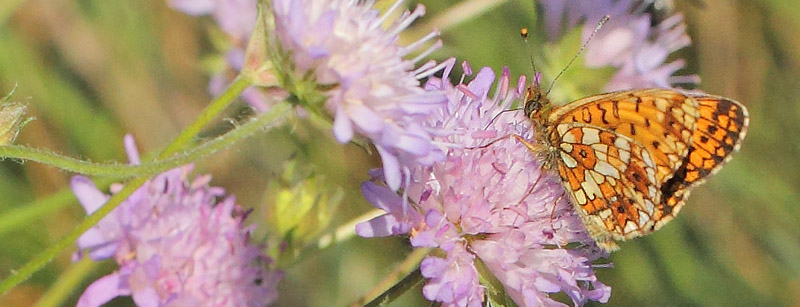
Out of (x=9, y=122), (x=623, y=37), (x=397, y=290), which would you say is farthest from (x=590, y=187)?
(x=9, y=122)

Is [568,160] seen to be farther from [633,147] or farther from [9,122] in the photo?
[9,122]

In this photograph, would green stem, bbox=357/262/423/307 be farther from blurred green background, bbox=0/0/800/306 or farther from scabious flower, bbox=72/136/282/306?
blurred green background, bbox=0/0/800/306

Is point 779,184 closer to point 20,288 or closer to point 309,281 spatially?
point 309,281

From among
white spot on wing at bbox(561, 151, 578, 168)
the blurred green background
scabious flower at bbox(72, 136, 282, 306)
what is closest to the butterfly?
white spot on wing at bbox(561, 151, 578, 168)

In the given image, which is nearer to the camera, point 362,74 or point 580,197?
A: point 362,74

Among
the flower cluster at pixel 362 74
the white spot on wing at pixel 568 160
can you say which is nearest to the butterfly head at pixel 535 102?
the white spot on wing at pixel 568 160
